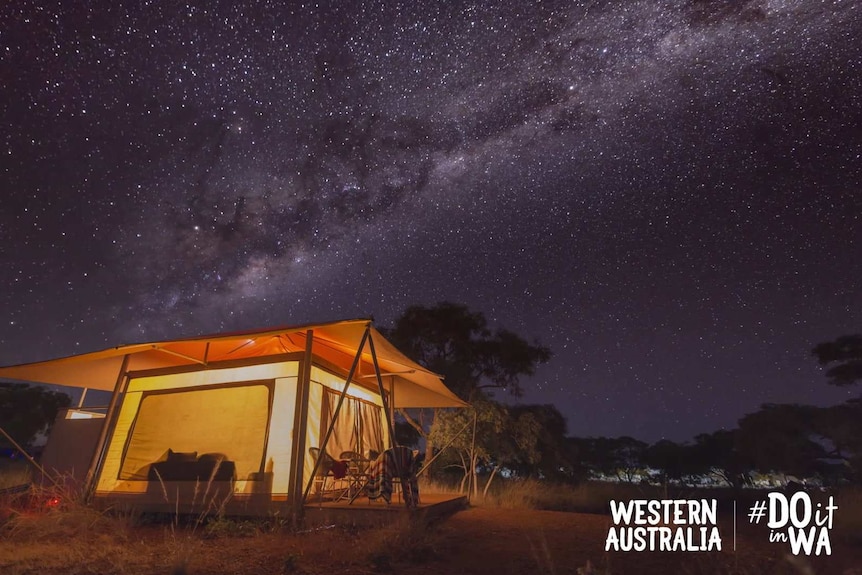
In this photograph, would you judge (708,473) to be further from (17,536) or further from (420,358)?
(17,536)

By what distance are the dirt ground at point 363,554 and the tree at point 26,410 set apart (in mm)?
28262

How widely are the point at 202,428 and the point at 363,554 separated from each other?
13.2 feet

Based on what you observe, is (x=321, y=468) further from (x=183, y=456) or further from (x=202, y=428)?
(x=183, y=456)

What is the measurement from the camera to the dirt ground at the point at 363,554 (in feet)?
12.9

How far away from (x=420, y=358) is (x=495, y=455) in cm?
374

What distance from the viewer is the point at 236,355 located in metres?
8.29

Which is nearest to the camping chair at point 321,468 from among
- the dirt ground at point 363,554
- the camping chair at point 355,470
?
the camping chair at point 355,470

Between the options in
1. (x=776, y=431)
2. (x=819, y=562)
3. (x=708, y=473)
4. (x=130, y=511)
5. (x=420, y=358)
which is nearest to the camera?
(x=819, y=562)

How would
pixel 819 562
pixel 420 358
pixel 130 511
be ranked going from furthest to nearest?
1. pixel 420 358
2. pixel 130 511
3. pixel 819 562

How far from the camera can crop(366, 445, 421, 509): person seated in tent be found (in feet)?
20.6

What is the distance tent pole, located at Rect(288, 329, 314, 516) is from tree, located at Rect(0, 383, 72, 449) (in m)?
28.0

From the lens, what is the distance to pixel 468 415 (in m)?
12.4

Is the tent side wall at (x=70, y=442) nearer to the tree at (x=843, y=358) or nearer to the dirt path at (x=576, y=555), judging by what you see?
the dirt path at (x=576, y=555)

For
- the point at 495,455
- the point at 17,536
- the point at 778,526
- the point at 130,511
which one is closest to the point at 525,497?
the point at 495,455
